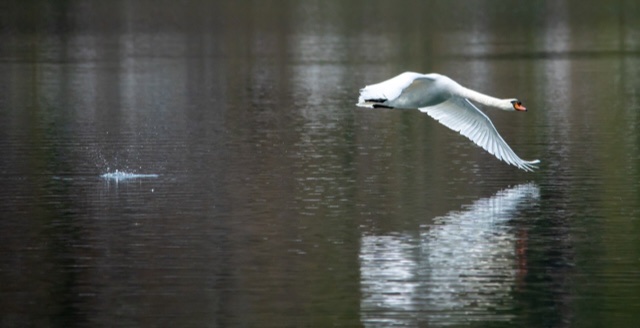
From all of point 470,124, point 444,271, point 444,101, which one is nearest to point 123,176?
point 444,101

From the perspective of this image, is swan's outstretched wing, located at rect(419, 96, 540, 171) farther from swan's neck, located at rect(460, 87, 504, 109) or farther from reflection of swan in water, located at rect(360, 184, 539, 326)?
reflection of swan in water, located at rect(360, 184, 539, 326)

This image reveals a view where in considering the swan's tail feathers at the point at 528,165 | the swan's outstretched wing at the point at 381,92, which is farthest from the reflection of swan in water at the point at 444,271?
the swan's tail feathers at the point at 528,165

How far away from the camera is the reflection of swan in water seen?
15383 mm

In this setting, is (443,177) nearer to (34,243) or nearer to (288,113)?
(34,243)

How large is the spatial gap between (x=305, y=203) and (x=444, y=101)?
2.83 m

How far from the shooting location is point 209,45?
70.3m

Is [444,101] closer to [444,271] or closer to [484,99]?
[484,99]

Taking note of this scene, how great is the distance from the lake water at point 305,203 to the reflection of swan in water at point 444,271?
0.14 ft

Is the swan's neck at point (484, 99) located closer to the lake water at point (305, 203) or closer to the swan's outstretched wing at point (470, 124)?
the swan's outstretched wing at point (470, 124)

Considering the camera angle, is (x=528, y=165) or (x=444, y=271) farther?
(x=528, y=165)

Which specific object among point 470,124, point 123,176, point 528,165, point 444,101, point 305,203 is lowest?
point 305,203

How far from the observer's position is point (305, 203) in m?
22.6

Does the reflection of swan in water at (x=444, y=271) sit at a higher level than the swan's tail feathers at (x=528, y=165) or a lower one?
lower

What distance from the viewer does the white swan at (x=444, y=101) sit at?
19.6 m
